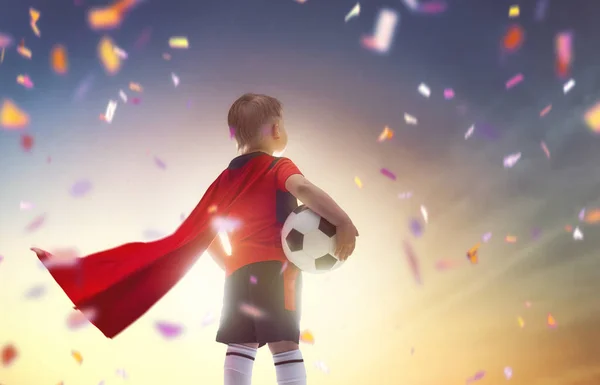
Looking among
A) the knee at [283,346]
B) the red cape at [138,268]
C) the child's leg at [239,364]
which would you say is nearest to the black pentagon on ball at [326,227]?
the red cape at [138,268]

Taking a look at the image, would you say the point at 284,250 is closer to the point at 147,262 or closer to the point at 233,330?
the point at 233,330

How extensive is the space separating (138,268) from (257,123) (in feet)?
3.44

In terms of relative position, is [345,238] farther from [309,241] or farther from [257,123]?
[257,123]

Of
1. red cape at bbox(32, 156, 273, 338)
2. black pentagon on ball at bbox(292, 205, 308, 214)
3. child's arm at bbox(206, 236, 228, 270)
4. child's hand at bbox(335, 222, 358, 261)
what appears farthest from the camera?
child's arm at bbox(206, 236, 228, 270)

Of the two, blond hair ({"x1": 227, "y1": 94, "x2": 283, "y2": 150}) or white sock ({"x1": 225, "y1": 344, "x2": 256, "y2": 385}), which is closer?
white sock ({"x1": 225, "y1": 344, "x2": 256, "y2": 385})

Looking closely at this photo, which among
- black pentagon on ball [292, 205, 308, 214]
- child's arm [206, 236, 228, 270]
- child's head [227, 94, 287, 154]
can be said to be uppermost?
child's head [227, 94, 287, 154]

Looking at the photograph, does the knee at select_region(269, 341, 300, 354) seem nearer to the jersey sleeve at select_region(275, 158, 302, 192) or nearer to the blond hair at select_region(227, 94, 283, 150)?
the jersey sleeve at select_region(275, 158, 302, 192)

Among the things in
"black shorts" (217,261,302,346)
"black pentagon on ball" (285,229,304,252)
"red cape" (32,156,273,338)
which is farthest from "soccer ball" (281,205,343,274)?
"red cape" (32,156,273,338)

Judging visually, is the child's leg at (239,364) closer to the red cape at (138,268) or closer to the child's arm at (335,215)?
the red cape at (138,268)

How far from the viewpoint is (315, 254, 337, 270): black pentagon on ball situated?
317cm

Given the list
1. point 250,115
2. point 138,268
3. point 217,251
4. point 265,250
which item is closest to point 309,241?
point 265,250

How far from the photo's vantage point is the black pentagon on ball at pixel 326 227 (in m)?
3.13

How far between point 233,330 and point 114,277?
0.78 m

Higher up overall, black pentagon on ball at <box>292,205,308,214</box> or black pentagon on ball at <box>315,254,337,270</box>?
black pentagon on ball at <box>292,205,308,214</box>
